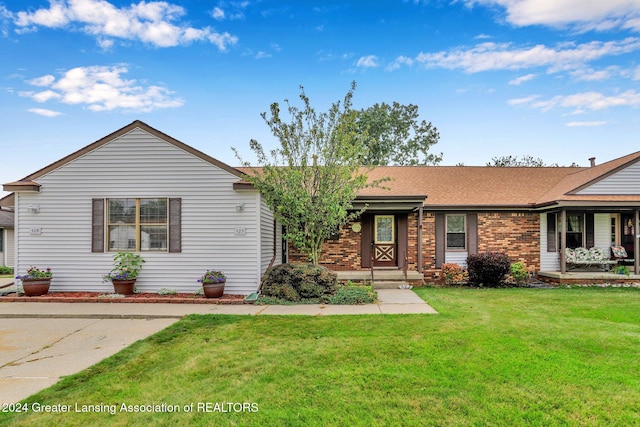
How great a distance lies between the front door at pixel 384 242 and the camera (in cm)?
1369

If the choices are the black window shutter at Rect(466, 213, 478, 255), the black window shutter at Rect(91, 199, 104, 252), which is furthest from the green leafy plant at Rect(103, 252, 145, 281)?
the black window shutter at Rect(466, 213, 478, 255)

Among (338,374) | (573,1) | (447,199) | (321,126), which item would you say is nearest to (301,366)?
(338,374)

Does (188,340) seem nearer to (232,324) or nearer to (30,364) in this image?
(232,324)

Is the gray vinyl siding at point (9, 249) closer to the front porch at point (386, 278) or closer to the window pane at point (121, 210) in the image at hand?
the window pane at point (121, 210)

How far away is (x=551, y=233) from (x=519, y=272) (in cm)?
247

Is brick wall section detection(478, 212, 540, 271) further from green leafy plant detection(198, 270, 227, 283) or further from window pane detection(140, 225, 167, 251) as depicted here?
window pane detection(140, 225, 167, 251)

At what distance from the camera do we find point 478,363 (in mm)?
4602

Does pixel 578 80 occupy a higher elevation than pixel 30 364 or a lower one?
higher

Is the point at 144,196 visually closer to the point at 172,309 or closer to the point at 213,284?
the point at 213,284

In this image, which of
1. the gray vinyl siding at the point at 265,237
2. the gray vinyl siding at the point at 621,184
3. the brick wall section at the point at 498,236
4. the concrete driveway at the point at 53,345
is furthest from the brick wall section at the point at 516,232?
the concrete driveway at the point at 53,345

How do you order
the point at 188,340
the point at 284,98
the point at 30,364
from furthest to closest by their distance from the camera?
the point at 284,98, the point at 188,340, the point at 30,364

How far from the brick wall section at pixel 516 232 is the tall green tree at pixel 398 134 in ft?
54.8

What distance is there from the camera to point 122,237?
32.9ft

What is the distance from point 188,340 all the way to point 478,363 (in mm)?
4134
